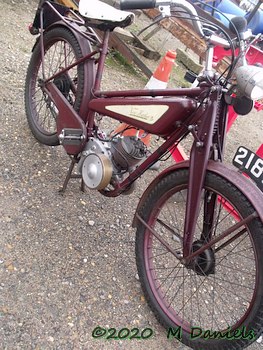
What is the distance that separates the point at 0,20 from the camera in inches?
211

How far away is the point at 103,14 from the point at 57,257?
1633mm

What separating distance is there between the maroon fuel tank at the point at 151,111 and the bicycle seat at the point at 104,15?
517 millimetres

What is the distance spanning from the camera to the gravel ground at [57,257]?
2.18 metres

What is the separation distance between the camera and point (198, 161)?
82.2 inches

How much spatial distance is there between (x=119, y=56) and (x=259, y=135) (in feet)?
7.82

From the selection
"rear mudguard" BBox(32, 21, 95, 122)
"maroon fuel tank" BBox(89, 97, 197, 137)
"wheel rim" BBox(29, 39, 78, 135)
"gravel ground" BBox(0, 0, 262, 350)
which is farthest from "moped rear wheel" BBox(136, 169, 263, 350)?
"wheel rim" BBox(29, 39, 78, 135)

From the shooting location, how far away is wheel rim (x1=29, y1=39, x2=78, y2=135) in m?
3.14

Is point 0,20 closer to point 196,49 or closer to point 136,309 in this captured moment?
point 196,49

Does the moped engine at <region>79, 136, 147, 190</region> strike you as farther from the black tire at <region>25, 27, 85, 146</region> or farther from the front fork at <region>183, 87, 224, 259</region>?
the front fork at <region>183, 87, 224, 259</region>

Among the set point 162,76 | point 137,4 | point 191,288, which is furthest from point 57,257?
point 162,76

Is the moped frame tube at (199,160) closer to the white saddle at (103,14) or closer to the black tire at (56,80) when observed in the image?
the white saddle at (103,14)

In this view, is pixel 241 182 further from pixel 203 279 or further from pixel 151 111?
pixel 203 279

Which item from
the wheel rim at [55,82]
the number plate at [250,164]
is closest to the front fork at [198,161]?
the number plate at [250,164]

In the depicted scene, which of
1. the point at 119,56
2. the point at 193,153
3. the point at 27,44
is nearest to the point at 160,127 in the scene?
the point at 193,153
